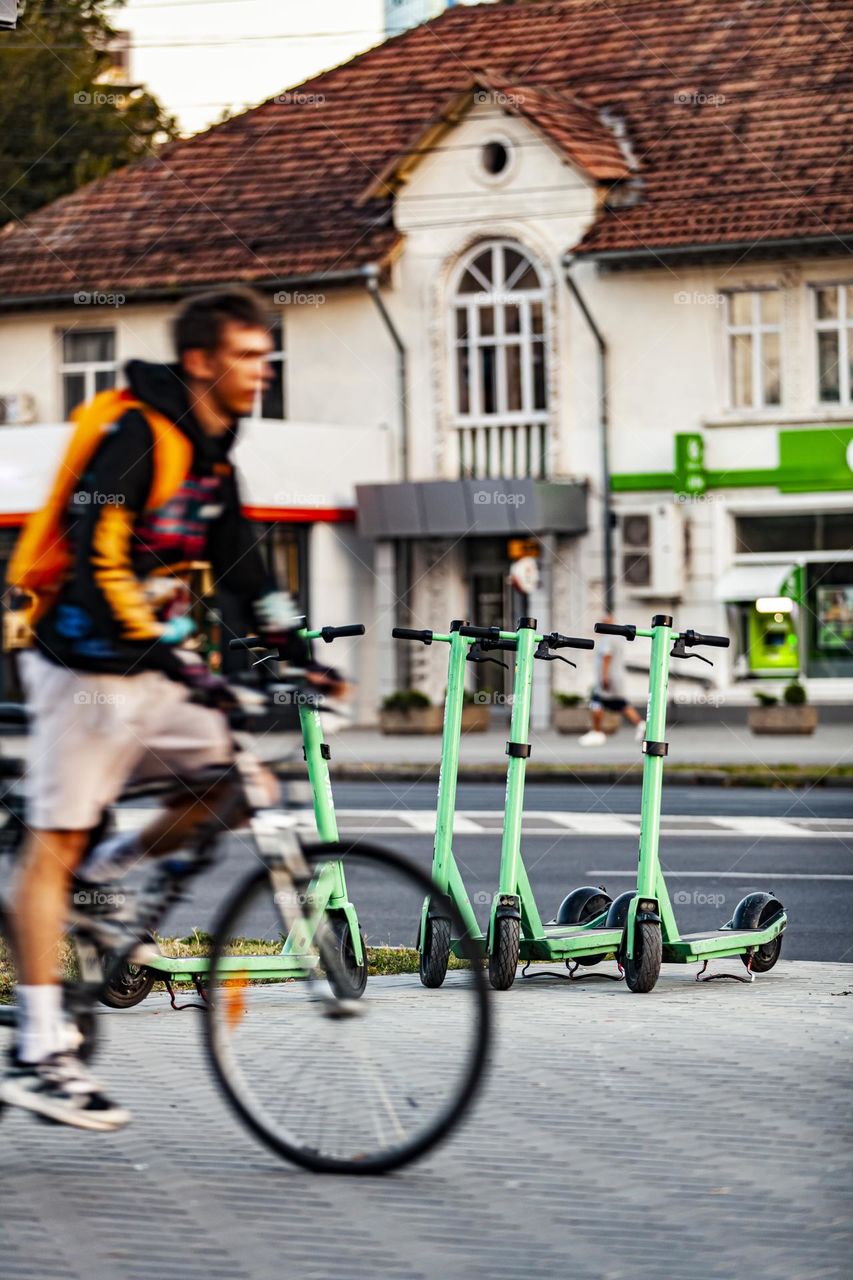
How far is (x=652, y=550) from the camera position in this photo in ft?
95.6

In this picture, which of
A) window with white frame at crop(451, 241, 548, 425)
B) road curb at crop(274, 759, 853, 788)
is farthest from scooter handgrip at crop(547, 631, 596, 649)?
window with white frame at crop(451, 241, 548, 425)

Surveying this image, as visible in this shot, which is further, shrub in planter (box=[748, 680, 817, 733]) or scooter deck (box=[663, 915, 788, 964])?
shrub in planter (box=[748, 680, 817, 733])

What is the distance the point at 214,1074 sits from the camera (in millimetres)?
4750

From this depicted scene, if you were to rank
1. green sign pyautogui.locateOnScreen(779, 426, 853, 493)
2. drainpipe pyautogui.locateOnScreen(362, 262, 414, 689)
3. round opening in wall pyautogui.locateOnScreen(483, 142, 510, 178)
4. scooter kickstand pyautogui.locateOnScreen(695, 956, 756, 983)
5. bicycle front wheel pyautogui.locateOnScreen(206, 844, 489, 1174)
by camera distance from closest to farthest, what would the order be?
bicycle front wheel pyautogui.locateOnScreen(206, 844, 489, 1174), scooter kickstand pyautogui.locateOnScreen(695, 956, 756, 983), green sign pyautogui.locateOnScreen(779, 426, 853, 493), round opening in wall pyautogui.locateOnScreen(483, 142, 510, 178), drainpipe pyautogui.locateOnScreen(362, 262, 414, 689)

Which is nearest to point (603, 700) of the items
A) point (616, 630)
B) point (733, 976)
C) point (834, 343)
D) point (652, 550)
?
point (652, 550)

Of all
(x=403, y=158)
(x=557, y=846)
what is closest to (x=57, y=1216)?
(x=557, y=846)

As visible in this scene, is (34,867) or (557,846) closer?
(34,867)

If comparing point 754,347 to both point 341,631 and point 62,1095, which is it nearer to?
point 341,631

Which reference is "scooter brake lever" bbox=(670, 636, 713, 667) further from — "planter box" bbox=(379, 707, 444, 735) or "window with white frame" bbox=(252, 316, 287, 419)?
"window with white frame" bbox=(252, 316, 287, 419)

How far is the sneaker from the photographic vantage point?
4758mm

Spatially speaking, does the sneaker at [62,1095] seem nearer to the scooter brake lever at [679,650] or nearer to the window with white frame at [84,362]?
the scooter brake lever at [679,650]

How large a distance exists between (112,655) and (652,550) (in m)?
24.7

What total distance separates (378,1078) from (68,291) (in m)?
29.3

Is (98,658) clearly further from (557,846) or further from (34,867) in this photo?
(557,846)
